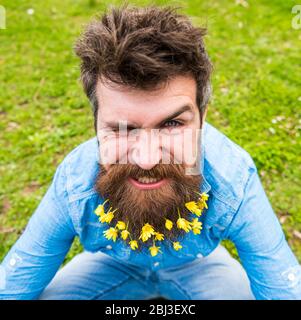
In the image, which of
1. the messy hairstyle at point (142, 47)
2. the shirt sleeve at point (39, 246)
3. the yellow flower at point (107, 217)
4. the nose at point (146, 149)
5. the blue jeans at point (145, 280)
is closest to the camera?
the messy hairstyle at point (142, 47)

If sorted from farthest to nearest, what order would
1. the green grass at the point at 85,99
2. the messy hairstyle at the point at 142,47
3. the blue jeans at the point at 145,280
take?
the green grass at the point at 85,99
the blue jeans at the point at 145,280
the messy hairstyle at the point at 142,47

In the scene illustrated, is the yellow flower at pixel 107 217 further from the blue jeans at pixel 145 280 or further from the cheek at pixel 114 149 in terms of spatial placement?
the blue jeans at pixel 145 280

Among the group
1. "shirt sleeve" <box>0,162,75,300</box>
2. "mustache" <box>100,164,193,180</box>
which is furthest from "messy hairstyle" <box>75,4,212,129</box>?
"shirt sleeve" <box>0,162,75,300</box>

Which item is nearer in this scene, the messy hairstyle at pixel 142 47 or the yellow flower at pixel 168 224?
the messy hairstyle at pixel 142 47

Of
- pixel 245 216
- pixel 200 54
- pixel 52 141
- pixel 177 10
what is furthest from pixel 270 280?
pixel 52 141

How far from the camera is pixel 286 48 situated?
481 cm

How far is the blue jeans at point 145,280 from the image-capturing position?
2.30 meters

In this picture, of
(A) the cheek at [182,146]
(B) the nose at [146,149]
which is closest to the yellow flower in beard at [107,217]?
(B) the nose at [146,149]

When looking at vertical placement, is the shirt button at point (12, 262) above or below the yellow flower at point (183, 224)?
below

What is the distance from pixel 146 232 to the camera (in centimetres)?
170

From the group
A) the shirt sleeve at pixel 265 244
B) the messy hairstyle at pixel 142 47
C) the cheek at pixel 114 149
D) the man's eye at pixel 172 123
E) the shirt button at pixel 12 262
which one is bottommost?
the shirt button at pixel 12 262
